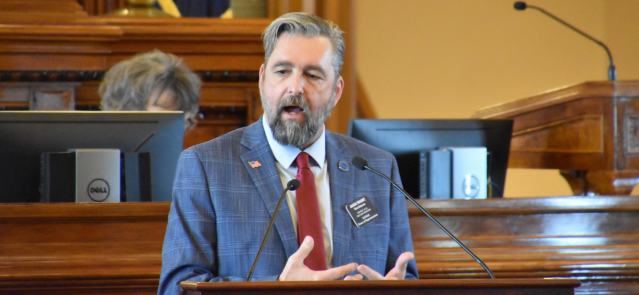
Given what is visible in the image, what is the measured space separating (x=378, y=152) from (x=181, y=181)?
0.51 m

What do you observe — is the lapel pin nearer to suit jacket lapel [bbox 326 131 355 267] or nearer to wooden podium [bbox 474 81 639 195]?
suit jacket lapel [bbox 326 131 355 267]

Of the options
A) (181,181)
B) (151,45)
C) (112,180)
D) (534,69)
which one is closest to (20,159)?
(112,180)

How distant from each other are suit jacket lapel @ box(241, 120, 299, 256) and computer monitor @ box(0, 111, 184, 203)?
684 millimetres

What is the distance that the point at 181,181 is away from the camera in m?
1.53

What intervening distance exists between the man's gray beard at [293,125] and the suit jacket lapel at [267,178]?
0.15 ft

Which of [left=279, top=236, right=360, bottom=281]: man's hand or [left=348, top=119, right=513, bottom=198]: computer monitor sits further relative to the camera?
[left=348, top=119, right=513, bottom=198]: computer monitor

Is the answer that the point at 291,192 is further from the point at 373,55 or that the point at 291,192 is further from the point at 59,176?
the point at 373,55

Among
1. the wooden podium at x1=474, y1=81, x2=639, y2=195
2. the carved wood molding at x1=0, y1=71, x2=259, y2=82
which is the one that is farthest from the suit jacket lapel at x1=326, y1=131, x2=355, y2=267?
the carved wood molding at x1=0, y1=71, x2=259, y2=82

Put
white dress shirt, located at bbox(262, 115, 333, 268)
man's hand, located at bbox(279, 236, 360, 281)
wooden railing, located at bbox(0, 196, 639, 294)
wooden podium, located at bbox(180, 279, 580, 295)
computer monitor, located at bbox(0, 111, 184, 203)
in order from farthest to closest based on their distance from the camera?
1. computer monitor, located at bbox(0, 111, 184, 203)
2. wooden railing, located at bbox(0, 196, 639, 294)
3. white dress shirt, located at bbox(262, 115, 333, 268)
4. man's hand, located at bbox(279, 236, 360, 281)
5. wooden podium, located at bbox(180, 279, 580, 295)

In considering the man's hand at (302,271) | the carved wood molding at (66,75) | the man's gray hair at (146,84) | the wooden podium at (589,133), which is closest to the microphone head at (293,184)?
the man's hand at (302,271)

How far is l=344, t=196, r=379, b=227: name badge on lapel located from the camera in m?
1.61

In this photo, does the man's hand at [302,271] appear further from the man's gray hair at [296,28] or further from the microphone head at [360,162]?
the man's gray hair at [296,28]

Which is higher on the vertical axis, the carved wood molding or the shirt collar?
the carved wood molding

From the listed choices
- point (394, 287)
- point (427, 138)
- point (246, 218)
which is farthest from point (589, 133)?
point (394, 287)
